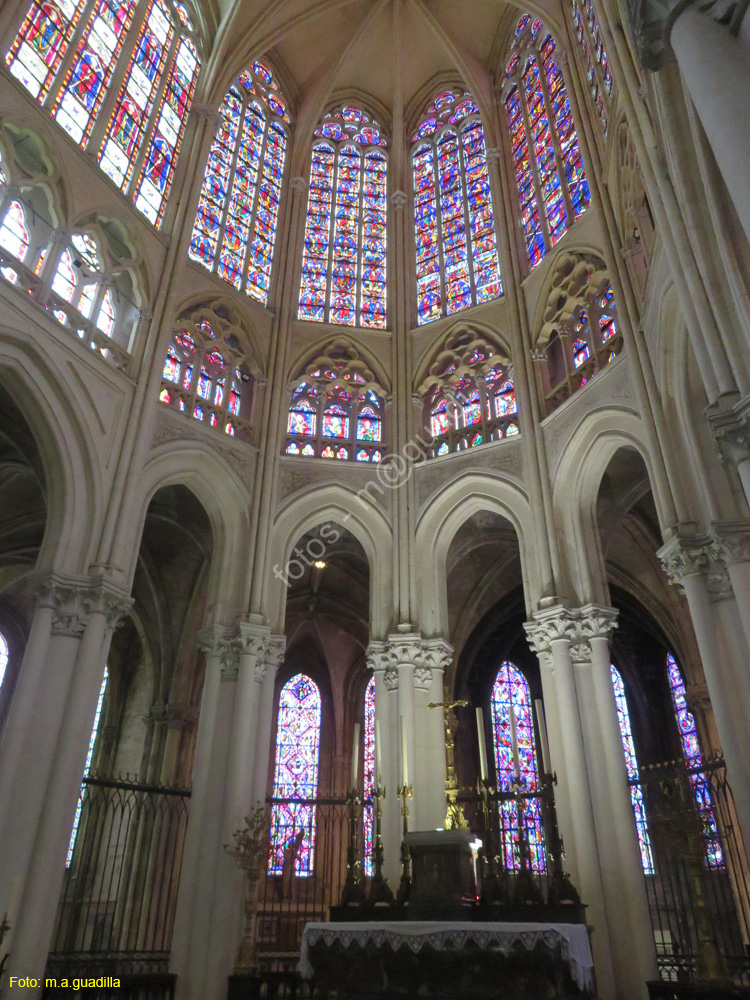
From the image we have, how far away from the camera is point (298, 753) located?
20.5 metres

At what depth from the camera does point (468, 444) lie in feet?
50.9

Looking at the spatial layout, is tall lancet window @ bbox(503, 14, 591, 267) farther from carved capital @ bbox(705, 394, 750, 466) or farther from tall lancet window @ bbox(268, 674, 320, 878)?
tall lancet window @ bbox(268, 674, 320, 878)

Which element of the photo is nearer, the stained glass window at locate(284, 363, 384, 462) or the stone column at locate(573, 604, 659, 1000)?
the stone column at locate(573, 604, 659, 1000)

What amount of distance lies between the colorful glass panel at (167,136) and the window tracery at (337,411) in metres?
4.56

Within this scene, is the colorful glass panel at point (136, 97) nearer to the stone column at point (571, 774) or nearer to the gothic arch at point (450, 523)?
the gothic arch at point (450, 523)

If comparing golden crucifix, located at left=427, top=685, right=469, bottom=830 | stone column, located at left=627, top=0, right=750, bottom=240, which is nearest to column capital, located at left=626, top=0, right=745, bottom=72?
stone column, located at left=627, top=0, right=750, bottom=240

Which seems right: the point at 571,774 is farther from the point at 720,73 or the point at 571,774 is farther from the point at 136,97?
the point at 136,97

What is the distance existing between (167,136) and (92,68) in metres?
2.01

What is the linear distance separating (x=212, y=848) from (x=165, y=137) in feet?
46.2

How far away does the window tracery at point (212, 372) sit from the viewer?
48.1 feet

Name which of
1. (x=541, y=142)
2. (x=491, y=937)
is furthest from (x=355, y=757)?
(x=541, y=142)

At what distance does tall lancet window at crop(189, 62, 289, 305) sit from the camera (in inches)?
667

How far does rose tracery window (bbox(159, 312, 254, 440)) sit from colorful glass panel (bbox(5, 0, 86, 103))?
15.7 feet

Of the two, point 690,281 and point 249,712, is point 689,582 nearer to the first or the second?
point 690,281
